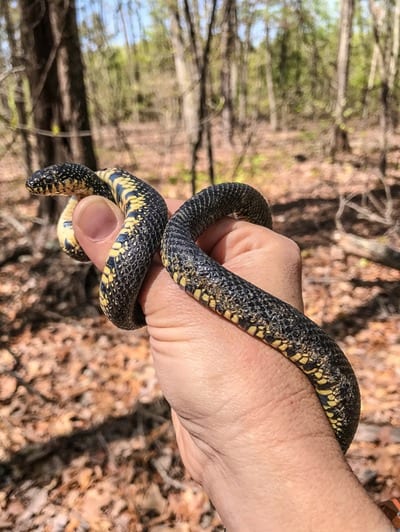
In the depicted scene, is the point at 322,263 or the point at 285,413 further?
the point at 322,263

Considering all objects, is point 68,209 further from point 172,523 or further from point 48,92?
point 48,92

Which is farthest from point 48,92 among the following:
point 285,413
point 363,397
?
point 285,413

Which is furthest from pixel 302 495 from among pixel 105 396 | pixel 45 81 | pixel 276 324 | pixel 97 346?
pixel 45 81

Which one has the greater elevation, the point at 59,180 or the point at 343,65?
the point at 343,65

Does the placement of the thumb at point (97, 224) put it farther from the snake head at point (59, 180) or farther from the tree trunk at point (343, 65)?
the tree trunk at point (343, 65)

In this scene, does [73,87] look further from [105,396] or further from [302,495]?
[302,495]

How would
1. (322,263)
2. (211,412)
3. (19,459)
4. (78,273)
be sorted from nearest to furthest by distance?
(211,412)
(19,459)
(78,273)
(322,263)
